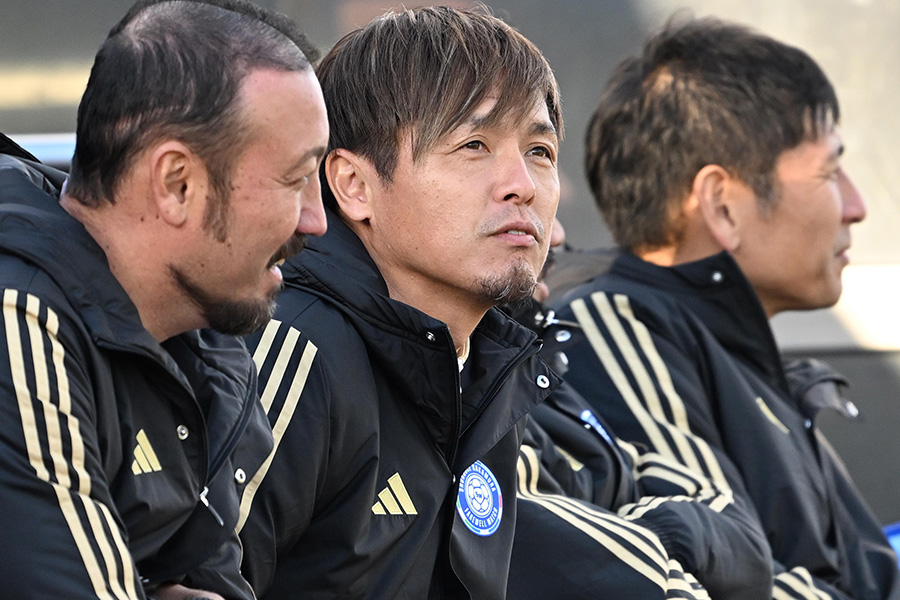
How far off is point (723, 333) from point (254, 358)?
1.84 meters

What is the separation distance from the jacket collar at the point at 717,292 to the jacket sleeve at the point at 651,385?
16cm

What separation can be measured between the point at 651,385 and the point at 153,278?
1.83 meters

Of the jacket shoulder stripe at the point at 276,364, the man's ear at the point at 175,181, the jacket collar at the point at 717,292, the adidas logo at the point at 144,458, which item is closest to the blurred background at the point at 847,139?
the jacket collar at the point at 717,292

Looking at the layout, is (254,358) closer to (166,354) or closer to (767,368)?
(166,354)

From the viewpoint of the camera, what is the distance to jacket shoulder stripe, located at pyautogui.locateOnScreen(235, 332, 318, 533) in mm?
1889

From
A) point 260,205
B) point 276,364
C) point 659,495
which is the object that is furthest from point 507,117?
point 659,495

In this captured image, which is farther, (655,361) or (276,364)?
(655,361)

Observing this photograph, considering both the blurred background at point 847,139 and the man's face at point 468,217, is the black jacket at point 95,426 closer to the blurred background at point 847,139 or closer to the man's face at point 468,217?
the man's face at point 468,217

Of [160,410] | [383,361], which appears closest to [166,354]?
[160,410]

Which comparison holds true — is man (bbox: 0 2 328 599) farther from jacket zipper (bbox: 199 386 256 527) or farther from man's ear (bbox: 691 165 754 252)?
man's ear (bbox: 691 165 754 252)

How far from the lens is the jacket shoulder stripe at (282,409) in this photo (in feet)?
6.20

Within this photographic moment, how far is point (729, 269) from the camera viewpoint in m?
3.52

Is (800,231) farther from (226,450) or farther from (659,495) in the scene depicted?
(226,450)

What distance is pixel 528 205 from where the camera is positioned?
7.55ft
